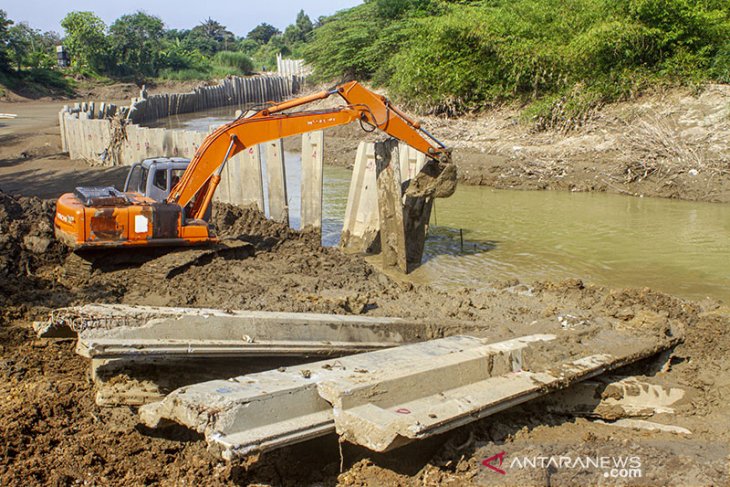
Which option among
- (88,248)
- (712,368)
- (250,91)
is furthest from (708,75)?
(250,91)

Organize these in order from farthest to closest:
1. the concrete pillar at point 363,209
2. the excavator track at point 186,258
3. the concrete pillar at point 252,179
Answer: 1. the concrete pillar at point 252,179
2. the concrete pillar at point 363,209
3. the excavator track at point 186,258

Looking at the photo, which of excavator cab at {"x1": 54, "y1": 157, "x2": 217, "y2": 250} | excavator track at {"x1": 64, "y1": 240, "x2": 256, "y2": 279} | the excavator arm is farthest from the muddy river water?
excavator cab at {"x1": 54, "y1": 157, "x2": 217, "y2": 250}

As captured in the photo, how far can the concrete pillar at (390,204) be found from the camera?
10719 millimetres

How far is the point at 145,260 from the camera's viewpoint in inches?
382

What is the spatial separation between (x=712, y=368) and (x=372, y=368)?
319cm

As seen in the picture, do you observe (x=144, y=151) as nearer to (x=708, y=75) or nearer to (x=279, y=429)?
(x=279, y=429)

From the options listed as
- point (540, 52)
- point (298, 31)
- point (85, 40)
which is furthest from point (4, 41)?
point (298, 31)

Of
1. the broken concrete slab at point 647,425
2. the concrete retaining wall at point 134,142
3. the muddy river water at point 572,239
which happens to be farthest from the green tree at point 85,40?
the broken concrete slab at point 647,425

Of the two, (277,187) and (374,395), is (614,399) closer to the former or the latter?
(374,395)

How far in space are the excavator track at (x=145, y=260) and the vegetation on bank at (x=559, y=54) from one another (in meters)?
14.1

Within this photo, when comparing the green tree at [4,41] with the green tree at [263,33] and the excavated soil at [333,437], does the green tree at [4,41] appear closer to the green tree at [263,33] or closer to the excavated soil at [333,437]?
the excavated soil at [333,437]

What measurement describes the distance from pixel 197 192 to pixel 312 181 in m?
2.48

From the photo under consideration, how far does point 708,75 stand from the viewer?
20.4 m

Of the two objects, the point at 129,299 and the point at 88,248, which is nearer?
the point at 129,299
